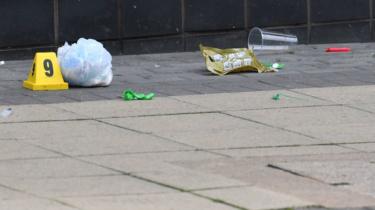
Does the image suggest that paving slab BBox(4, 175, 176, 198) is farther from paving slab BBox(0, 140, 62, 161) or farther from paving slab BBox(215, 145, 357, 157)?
paving slab BBox(215, 145, 357, 157)

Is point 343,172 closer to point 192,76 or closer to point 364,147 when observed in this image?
point 364,147

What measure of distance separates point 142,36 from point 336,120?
5495mm

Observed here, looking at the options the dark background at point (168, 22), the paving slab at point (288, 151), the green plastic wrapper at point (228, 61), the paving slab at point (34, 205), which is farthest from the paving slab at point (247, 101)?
the paving slab at point (34, 205)

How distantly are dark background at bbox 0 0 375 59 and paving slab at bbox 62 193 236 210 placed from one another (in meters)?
7.56

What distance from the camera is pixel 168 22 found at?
1519 cm

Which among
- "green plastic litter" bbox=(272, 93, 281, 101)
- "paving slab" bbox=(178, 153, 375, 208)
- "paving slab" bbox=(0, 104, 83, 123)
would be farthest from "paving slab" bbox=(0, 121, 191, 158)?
"green plastic litter" bbox=(272, 93, 281, 101)

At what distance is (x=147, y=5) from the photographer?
590 inches

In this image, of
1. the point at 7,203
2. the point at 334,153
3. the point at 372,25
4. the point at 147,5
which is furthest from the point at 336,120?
the point at 372,25

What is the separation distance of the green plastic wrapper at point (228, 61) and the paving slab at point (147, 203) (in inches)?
240

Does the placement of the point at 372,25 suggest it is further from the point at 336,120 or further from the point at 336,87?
the point at 336,120

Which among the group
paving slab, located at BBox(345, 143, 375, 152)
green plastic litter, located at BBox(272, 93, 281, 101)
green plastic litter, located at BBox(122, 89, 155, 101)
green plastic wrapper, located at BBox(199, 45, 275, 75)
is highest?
green plastic wrapper, located at BBox(199, 45, 275, 75)

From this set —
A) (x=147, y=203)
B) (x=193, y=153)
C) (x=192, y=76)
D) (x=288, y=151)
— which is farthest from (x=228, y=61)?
(x=147, y=203)

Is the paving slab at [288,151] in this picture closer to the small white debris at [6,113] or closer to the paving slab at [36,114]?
the paving slab at [36,114]

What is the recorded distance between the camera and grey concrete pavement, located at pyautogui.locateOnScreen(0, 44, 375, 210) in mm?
7102
